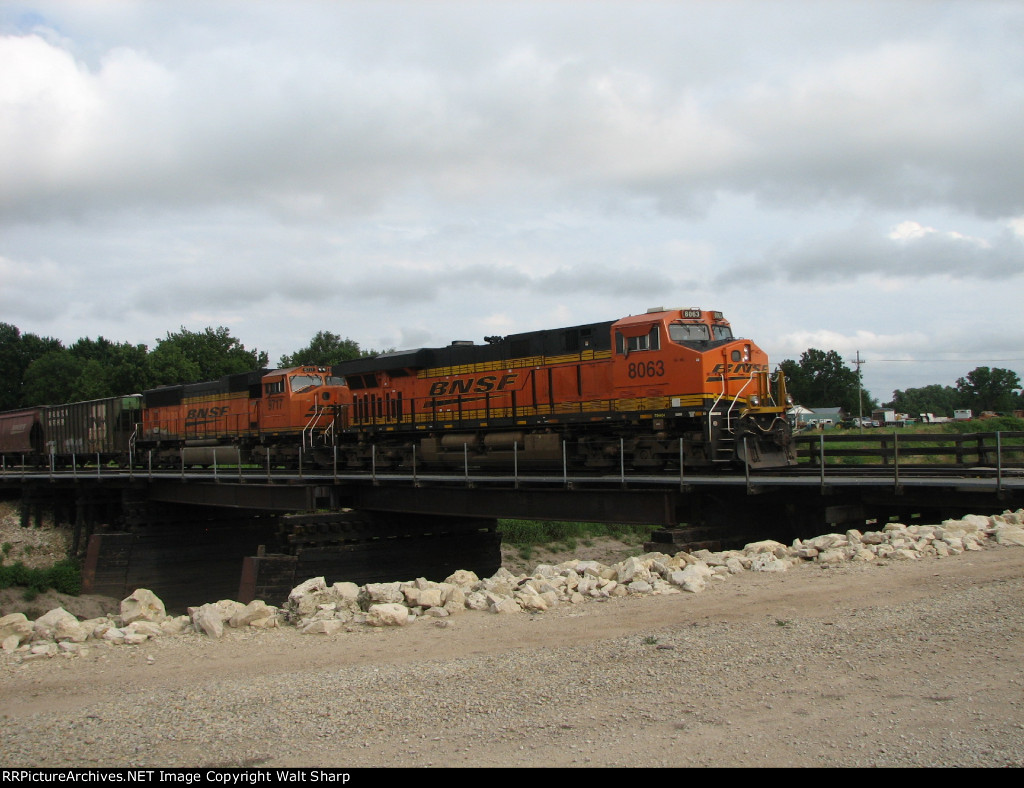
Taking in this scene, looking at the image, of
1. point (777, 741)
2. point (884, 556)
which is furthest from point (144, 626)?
point (884, 556)

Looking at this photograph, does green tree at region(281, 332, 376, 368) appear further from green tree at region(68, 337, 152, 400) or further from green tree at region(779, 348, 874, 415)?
green tree at region(779, 348, 874, 415)

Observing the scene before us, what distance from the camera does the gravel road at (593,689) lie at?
5.82 metres

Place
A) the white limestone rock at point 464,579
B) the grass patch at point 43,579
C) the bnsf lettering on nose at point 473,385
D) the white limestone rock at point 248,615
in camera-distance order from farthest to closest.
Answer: the grass patch at point 43,579 < the bnsf lettering on nose at point 473,385 < the white limestone rock at point 464,579 < the white limestone rock at point 248,615

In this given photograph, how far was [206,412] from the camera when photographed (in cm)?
3259

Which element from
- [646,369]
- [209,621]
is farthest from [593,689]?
[646,369]

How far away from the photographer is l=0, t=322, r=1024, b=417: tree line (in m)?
66.5

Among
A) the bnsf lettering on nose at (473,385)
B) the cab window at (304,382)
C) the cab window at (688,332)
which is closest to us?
the cab window at (688,332)

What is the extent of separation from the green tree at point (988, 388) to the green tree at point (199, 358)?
339 ft

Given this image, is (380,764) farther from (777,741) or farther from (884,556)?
(884,556)

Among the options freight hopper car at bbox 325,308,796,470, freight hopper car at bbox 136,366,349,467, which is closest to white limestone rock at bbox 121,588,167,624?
freight hopper car at bbox 325,308,796,470

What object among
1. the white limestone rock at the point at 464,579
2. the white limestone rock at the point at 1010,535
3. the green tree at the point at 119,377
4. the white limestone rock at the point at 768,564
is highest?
the green tree at the point at 119,377

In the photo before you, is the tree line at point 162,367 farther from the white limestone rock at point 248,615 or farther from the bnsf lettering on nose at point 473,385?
the white limestone rock at point 248,615

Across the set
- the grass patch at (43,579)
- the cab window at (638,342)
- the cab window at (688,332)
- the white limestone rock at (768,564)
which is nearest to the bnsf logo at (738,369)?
the cab window at (688,332)

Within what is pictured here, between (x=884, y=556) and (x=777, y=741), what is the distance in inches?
269
